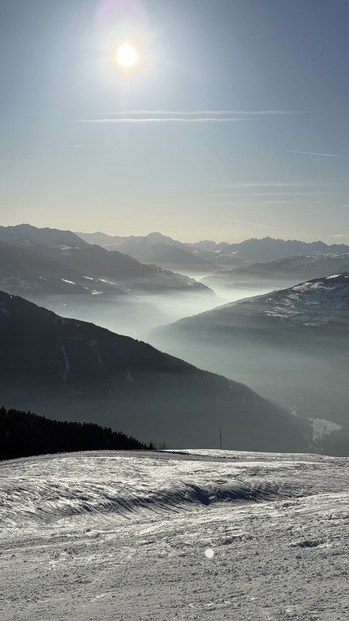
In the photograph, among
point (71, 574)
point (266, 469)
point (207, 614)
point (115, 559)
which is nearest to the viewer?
point (207, 614)

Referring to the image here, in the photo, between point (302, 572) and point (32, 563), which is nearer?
point (302, 572)

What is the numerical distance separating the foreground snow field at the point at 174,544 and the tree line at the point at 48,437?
61.0ft

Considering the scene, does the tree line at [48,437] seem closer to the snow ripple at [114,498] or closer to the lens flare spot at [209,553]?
the snow ripple at [114,498]

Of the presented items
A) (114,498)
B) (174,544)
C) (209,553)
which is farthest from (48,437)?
(209,553)

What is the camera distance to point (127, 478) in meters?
19.1

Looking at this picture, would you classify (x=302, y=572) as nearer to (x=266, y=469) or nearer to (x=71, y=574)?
(x=71, y=574)

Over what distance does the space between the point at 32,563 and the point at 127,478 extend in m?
8.93

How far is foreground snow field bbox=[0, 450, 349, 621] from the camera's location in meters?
7.66

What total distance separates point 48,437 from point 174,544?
32.9 meters

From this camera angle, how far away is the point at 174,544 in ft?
36.2

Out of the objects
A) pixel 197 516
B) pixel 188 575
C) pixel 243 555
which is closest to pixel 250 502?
pixel 197 516

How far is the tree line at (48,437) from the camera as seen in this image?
3816cm

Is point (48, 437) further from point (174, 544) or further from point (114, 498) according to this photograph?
point (174, 544)

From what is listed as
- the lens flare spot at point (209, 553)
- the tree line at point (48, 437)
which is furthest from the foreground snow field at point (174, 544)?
the tree line at point (48, 437)
